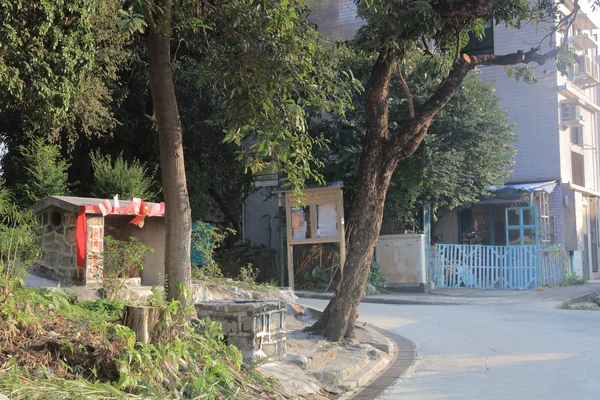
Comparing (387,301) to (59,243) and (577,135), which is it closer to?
(59,243)

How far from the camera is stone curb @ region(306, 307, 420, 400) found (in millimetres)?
7883

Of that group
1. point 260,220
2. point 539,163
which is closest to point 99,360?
point 260,220

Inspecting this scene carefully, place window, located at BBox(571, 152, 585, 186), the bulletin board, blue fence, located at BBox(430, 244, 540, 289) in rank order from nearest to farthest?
the bulletin board < blue fence, located at BBox(430, 244, 540, 289) < window, located at BBox(571, 152, 585, 186)

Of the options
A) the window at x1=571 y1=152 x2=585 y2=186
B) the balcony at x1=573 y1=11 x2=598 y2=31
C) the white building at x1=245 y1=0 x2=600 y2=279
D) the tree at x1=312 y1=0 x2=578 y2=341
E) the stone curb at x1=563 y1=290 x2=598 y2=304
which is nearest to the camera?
the tree at x1=312 y1=0 x2=578 y2=341

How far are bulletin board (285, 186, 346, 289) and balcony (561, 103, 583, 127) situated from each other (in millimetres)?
12737

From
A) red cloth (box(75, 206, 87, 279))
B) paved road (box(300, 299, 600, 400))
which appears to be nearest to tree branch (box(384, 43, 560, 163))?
paved road (box(300, 299, 600, 400))

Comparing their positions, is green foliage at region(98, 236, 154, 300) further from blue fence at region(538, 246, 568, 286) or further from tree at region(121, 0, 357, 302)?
blue fence at region(538, 246, 568, 286)

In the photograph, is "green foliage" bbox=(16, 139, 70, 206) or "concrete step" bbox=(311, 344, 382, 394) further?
"green foliage" bbox=(16, 139, 70, 206)

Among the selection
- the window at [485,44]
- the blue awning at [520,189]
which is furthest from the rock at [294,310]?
the window at [485,44]

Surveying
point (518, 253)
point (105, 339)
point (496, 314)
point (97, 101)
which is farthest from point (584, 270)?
point (105, 339)

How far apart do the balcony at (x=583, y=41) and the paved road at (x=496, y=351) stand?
49.7 feet

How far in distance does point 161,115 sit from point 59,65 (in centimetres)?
377

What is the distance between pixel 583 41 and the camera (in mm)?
27109

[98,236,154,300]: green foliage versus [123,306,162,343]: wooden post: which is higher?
[98,236,154,300]: green foliage
